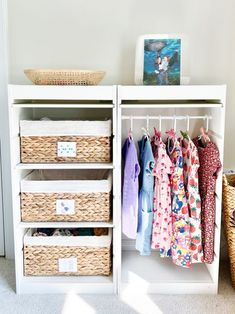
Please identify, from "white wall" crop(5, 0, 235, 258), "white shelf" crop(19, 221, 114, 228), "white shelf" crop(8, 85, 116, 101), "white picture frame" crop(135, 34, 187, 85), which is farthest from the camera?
"white wall" crop(5, 0, 235, 258)

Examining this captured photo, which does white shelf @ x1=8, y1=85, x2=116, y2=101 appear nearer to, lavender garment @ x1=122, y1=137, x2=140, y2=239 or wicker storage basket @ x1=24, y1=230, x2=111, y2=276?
lavender garment @ x1=122, y1=137, x2=140, y2=239

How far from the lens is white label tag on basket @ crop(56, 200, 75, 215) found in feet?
6.68

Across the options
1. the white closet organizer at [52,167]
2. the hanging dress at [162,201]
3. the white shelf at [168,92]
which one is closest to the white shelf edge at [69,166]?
the white closet organizer at [52,167]

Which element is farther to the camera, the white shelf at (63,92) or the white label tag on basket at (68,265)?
the white label tag on basket at (68,265)

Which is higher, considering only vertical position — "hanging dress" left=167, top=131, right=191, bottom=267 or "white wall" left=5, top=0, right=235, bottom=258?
"white wall" left=5, top=0, right=235, bottom=258

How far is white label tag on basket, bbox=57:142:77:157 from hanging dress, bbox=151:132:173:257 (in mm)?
448

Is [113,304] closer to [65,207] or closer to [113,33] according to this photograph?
[65,207]

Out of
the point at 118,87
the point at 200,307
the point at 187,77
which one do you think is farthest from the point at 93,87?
the point at 200,307

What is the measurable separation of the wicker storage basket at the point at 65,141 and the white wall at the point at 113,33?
1.63 feet

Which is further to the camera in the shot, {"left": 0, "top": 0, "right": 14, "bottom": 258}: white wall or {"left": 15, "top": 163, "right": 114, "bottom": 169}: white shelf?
{"left": 0, "top": 0, "right": 14, "bottom": 258}: white wall

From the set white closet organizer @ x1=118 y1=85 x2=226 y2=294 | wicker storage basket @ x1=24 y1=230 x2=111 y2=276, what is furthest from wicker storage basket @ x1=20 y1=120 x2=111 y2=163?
wicker storage basket @ x1=24 y1=230 x2=111 y2=276

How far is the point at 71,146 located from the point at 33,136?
0.21 m

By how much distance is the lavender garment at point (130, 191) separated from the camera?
204 centimetres

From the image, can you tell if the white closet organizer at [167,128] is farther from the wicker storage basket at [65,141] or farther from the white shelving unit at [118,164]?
the wicker storage basket at [65,141]
